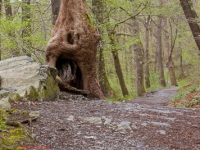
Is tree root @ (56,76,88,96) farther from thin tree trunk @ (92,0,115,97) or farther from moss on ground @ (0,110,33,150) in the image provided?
moss on ground @ (0,110,33,150)

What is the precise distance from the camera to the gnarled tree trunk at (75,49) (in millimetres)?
9266

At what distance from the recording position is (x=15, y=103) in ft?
18.2

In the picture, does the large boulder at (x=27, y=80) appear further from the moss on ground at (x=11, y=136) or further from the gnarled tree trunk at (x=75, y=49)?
the moss on ground at (x=11, y=136)

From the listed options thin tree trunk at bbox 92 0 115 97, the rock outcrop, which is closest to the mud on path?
the rock outcrop

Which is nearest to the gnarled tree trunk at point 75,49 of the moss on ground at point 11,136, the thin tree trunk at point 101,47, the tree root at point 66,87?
the tree root at point 66,87

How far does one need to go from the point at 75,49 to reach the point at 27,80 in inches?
106

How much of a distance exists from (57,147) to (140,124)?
1996 mm

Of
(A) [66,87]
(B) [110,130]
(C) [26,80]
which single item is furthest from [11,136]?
(A) [66,87]

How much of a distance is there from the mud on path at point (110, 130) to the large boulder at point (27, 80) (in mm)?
737

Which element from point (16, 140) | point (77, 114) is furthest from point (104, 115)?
point (16, 140)

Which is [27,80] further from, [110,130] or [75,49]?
[110,130]

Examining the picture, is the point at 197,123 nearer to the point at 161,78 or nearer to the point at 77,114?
the point at 77,114

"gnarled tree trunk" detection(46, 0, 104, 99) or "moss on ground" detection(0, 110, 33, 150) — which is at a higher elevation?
"gnarled tree trunk" detection(46, 0, 104, 99)

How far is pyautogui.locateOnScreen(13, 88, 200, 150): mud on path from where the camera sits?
3.74 m
